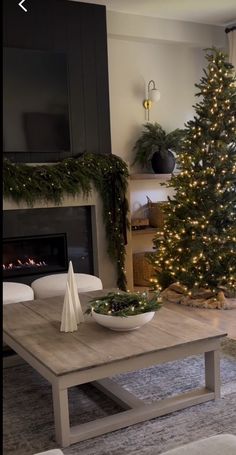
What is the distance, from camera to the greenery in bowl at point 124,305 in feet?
8.09

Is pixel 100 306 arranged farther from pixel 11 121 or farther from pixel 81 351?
pixel 11 121

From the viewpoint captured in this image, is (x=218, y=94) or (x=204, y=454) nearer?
(x=204, y=454)

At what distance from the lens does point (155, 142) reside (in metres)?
5.40

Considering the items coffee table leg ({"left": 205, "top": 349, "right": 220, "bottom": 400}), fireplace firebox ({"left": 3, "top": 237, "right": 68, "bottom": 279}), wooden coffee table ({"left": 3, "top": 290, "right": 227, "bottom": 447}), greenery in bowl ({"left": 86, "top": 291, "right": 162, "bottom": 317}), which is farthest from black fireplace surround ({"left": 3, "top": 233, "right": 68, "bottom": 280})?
coffee table leg ({"left": 205, "top": 349, "right": 220, "bottom": 400})

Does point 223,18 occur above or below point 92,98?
above

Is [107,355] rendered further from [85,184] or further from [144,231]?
[144,231]

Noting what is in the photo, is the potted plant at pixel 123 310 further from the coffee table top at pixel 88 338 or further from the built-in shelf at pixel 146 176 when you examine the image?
the built-in shelf at pixel 146 176

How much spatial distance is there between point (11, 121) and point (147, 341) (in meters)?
2.90

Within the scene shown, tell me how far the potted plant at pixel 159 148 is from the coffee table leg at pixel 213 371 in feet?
10.4

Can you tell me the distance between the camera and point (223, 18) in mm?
5582

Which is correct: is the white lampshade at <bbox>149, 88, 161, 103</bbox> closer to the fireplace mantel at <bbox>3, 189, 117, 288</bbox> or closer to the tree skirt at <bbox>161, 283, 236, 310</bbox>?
the fireplace mantel at <bbox>3, 189, 117, 288</bbox>

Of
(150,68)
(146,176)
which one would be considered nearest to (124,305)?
(146,176)

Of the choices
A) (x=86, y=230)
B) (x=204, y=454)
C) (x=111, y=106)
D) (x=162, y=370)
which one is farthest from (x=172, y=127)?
(x=204, y=454)

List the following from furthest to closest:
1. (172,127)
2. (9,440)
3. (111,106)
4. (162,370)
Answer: (172,127)
(111,106)
(162,370)
(9,440)
